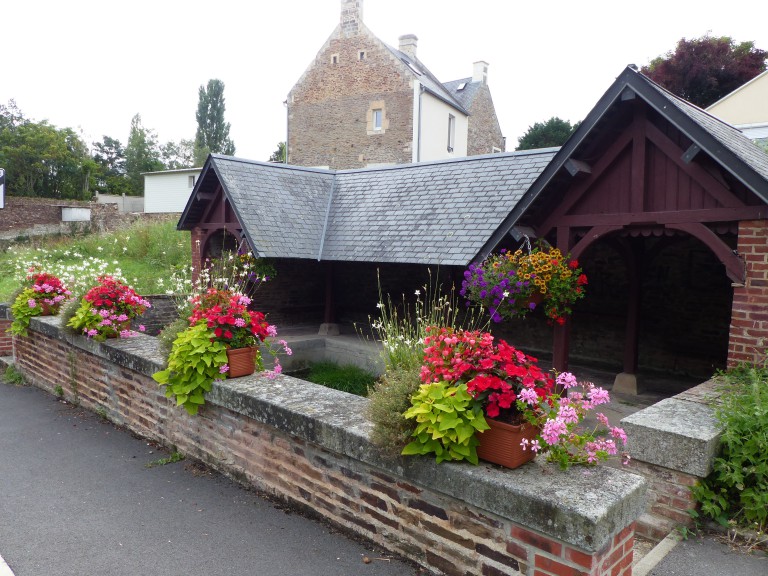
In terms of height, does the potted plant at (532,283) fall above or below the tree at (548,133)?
below

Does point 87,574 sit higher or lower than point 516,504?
lower

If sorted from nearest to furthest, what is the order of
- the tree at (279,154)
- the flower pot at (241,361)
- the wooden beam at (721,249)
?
1. the flower pot at (241,361)
2. the wooden beam at (721,249)
3. the tree at (279,154)

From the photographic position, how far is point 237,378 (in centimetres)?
445

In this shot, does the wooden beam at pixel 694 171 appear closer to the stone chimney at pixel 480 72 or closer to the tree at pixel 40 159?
the stone chimney at pixel 480 72

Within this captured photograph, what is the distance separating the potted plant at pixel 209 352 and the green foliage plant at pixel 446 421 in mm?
2051

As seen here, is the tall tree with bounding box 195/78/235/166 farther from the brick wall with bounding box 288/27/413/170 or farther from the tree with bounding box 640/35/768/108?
the tree with bounding box 640/35/768/108

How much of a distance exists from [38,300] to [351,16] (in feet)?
76.2

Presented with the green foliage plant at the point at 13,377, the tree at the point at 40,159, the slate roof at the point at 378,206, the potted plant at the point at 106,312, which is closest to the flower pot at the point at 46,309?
the green foliage plant at the point at 13,377

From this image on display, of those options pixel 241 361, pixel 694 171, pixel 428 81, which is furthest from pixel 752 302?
pixel 428 81

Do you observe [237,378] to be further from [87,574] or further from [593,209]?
[593,209]

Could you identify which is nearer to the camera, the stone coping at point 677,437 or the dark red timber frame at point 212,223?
the stone coping at point 677,437

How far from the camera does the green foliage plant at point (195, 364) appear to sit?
431cm

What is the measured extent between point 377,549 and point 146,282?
42.0ft

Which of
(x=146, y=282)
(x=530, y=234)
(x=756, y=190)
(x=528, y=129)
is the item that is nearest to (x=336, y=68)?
(x=528, y=129)
